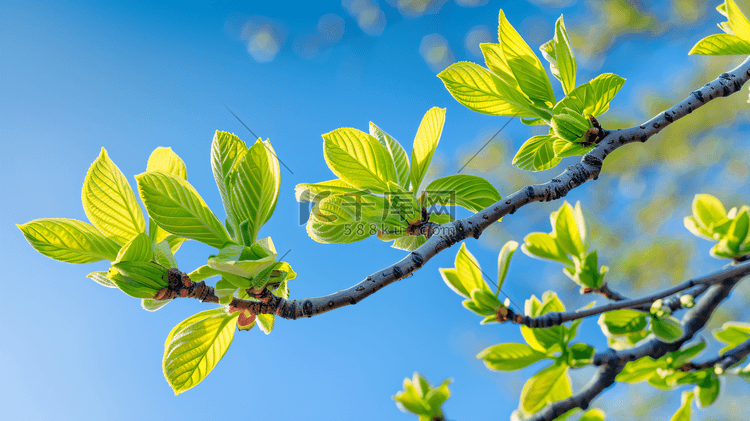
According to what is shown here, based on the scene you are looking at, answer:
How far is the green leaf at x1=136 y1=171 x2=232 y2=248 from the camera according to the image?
0.42 m

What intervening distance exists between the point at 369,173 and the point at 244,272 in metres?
0.23

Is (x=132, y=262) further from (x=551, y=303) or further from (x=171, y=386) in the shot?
(x=551, y=303)

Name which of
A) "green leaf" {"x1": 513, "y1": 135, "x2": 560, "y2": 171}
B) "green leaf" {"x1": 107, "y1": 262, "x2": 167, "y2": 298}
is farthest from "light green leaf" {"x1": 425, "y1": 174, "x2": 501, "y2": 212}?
"green leaf" {"x1": 107, "y1": 262, "x2": 167, "y2": 298}

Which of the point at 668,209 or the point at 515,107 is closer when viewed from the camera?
the point at 515,107

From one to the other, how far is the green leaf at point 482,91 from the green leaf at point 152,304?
0.45 meters

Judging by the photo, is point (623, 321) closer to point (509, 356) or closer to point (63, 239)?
point (509, 356)

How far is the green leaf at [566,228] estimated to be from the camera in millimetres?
395

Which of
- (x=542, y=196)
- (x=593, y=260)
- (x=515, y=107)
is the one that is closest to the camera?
(x=593, y=260)

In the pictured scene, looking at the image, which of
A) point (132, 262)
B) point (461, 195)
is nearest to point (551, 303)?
point (461, 195)

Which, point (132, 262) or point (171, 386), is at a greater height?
point (132, 262)

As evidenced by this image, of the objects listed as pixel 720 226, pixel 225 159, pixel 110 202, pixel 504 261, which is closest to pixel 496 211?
pixel 504 261

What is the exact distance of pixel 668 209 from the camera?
2686 mm

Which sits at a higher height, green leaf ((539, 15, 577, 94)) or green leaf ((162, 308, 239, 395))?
green leaf ((539, 15, 577, 94))

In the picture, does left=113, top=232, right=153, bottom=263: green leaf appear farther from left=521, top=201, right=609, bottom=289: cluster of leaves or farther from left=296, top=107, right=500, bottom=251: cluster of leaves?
left=521, top=201, right=609, bottom=289: cluster of leaves
